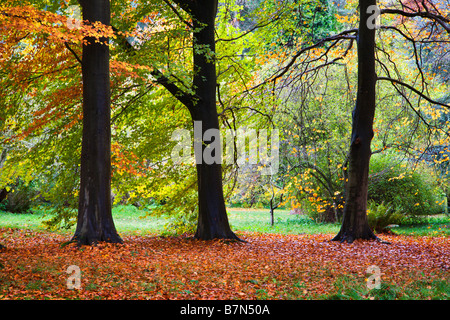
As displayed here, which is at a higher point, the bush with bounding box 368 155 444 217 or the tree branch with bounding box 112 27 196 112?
the tree branch with bounding box 112 27 196 112

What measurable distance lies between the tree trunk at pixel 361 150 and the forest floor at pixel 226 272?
915mm

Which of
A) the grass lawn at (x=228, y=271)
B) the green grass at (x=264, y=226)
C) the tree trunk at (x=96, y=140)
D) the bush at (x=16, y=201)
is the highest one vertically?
the tree trunk at (x=96, y=140)

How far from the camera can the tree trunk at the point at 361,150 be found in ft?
30.9

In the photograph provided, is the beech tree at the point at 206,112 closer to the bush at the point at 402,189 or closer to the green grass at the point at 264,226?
the green grass at the point at 264,226

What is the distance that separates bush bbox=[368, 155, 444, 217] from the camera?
1549cm

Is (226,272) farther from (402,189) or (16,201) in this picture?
(16,201)

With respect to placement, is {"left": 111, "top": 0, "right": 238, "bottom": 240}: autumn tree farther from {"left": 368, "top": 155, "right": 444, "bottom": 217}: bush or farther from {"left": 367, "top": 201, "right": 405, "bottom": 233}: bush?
{"left": 368, "top": 155, "right": 444, "bottom": 217}: bush

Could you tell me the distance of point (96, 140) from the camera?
8008 millimetres

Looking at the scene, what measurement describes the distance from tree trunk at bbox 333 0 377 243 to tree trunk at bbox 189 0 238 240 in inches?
113

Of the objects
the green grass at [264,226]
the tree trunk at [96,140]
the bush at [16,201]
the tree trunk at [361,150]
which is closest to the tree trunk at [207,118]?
the tree trunk at [96,140]

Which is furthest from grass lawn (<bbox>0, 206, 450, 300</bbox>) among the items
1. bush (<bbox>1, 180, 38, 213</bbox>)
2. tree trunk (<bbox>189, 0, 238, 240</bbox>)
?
bush (<bbox>1, 180, 38, 213</bbox>)
